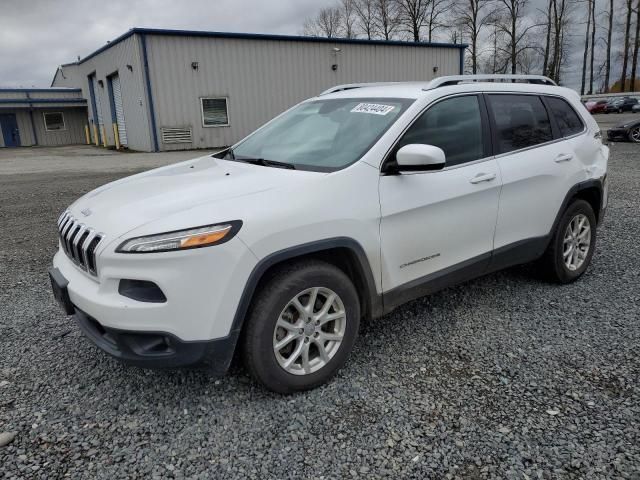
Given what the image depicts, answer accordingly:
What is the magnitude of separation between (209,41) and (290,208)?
2013 cm

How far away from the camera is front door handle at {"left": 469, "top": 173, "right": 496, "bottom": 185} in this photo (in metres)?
3.55

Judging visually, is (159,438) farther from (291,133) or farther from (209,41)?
(209,41)

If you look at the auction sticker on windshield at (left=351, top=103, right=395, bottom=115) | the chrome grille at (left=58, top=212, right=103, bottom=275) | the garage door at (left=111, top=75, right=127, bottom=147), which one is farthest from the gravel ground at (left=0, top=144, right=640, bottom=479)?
the garage door at (left=111, top=75, right=127, bottom=147)

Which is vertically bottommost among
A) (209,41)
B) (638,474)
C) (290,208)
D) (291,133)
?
(638,474)

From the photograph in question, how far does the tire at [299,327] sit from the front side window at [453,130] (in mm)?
1054

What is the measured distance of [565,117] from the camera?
4.46m

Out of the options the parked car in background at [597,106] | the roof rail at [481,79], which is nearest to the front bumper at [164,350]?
the roof rail at [481,79]

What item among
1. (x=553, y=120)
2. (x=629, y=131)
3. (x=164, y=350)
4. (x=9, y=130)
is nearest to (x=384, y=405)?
(x=164, y=350)

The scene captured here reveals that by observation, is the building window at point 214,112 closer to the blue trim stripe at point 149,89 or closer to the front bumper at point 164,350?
the blue trim stripe at point 149,89

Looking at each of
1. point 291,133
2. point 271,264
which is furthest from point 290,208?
point 291,133

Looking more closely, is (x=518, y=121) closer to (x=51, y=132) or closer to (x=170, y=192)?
(x=170, y=192)

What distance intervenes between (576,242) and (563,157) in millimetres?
817

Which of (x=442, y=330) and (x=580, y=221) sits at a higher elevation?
(x=580, y=221)

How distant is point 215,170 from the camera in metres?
3.45
